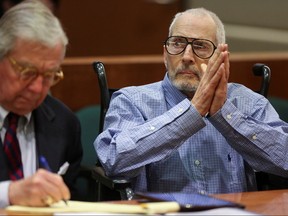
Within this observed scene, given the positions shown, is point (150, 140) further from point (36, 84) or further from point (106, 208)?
point (106, 208)

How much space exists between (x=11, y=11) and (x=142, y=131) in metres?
0.77

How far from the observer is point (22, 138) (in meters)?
2.67

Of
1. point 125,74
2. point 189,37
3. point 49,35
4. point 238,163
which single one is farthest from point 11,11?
point 125,74

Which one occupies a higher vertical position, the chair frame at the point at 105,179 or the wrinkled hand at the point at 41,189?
the wrinkled hand at the point at 41,189

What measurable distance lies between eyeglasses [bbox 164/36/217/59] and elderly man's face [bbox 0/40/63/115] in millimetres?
824

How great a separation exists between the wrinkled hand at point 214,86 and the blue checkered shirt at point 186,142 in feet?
0.10

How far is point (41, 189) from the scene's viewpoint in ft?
7.25

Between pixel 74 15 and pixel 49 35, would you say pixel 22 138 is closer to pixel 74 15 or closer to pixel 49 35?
pixel 49 35

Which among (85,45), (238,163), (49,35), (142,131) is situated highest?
(49,35)

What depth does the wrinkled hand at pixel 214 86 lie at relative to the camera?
3031mm

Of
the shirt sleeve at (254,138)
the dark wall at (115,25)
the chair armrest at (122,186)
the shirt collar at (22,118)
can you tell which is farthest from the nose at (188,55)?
the dark wall at (115,25)

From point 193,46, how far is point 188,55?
0.07 meters

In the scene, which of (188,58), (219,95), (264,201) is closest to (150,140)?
(219,95)

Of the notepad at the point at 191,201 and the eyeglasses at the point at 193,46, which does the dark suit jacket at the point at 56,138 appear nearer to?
the notepad at the point at 191,201
